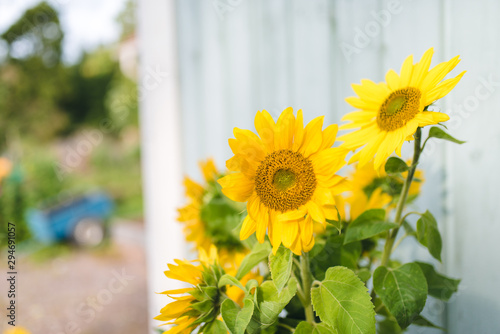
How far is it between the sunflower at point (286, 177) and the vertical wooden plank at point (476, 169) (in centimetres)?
34

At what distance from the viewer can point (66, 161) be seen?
4059 millimetres

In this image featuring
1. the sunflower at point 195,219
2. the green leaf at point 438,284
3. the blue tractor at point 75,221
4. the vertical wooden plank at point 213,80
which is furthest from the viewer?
the blue tractor at point 75,221

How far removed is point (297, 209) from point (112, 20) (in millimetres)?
3882

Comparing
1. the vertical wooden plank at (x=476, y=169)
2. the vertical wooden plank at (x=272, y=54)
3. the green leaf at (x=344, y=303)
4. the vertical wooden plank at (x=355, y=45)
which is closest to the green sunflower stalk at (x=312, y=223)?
the green leaf at (x=344, y=303)

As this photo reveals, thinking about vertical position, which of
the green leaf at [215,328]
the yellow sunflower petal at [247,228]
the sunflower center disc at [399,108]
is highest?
the sunflower center disc at [399,108]

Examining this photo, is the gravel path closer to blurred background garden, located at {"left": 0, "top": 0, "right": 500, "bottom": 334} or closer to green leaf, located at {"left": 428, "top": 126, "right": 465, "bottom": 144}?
blurred background garden, located at {"left": 0, "top": 0, "right": 500, "bottom": 334}

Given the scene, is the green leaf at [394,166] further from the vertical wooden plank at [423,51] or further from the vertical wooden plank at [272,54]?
the vertical wooden plank at [272,54]

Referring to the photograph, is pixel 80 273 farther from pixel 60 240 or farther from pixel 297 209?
pixel 297 209

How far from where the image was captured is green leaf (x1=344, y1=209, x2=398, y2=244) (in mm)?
397

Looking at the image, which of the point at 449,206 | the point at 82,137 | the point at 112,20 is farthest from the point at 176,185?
the point at 82,137

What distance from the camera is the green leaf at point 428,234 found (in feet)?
1.33

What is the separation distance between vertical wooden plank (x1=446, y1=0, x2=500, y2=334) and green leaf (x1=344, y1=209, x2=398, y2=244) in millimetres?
271

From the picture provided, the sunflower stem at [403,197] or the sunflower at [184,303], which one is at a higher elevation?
the sunflower stem at [403,197]

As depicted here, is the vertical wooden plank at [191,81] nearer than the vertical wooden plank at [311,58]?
No
